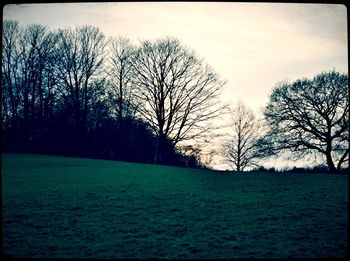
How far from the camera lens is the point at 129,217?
381 inches

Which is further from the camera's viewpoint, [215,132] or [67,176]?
[215,132]

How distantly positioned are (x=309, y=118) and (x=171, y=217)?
23.0 m

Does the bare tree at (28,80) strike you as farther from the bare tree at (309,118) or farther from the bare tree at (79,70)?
the bare tree at (309,118)

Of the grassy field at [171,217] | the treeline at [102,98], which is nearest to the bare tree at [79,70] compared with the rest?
the treeline at [102,98]

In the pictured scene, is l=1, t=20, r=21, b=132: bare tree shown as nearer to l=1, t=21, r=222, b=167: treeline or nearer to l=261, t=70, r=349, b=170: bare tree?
l=1, t=21, r=222, b=167: treeline

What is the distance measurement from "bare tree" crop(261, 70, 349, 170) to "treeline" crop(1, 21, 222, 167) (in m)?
9.31

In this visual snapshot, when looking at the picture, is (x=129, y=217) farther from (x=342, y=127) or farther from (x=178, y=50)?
(x=178, y=50)

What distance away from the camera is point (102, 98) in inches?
1328

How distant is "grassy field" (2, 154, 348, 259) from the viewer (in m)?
6.91

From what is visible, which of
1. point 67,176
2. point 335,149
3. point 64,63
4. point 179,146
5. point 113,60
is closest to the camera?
point 67,176

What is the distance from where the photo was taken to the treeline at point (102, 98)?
23.7 meters

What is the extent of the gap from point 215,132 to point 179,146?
4695 millimetres

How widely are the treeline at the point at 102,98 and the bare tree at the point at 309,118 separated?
9.31 metres

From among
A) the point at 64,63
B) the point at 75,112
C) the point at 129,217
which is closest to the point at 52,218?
the point at 129,217
